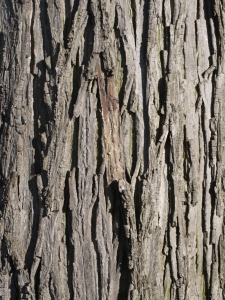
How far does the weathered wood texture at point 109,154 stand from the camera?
6.70ft

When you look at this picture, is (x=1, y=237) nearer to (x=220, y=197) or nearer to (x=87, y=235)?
(x=87, y=235)

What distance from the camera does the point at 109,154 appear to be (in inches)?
81.1

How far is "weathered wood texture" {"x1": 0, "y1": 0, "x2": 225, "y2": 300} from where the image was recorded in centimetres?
204

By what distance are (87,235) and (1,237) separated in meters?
0.41

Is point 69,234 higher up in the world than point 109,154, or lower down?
lower down

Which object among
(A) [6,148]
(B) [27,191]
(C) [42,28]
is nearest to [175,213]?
(B) [27,191]

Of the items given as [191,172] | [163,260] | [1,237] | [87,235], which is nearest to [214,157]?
[191,172]

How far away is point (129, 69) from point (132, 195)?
0.57m

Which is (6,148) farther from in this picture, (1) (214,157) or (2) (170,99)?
(1) (214,157)

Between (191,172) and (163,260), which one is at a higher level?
(191,172)

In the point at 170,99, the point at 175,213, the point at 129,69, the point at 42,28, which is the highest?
the point at 42,28

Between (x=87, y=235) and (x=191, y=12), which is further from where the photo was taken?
(x=191, y=12)

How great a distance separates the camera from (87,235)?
2.04 meters

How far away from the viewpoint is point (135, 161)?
2092 mm
